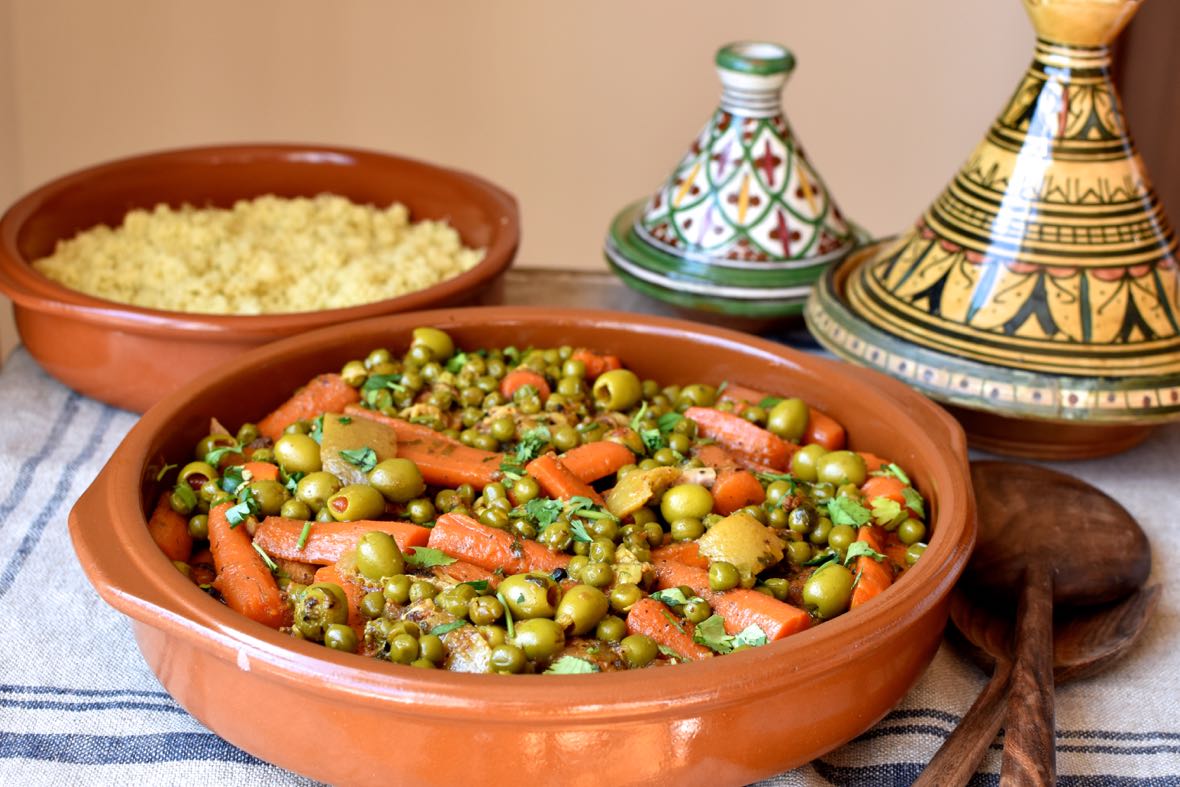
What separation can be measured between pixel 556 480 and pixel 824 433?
1.29 ft

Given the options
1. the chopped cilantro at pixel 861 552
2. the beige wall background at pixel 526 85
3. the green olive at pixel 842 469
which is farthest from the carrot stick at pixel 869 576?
the beige wall background at pixel 526 85

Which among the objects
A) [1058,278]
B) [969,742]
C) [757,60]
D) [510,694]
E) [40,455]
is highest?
[757,60]

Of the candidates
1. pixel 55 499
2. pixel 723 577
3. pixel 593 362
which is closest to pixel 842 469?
pixel 723 577

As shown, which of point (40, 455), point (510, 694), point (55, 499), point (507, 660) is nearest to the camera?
point (510, 694)

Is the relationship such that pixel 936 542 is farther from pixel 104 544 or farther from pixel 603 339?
pixel 104 544

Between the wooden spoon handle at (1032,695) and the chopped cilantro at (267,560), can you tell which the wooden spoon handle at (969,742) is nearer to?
the wooden spoon handle at (1032,695)

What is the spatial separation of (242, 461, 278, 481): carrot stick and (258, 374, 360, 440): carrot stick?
11 cm

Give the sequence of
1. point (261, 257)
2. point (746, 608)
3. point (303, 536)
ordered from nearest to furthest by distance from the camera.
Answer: point (746, 608) < point (303, 536) < point (261, 257)

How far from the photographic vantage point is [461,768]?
1073mm

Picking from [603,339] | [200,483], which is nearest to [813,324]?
[603,339]

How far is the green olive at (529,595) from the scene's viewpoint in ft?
4.07

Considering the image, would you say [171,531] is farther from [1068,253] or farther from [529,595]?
[1068,253]

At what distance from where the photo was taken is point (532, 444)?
1.56 metres

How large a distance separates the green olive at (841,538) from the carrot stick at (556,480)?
264 mm
